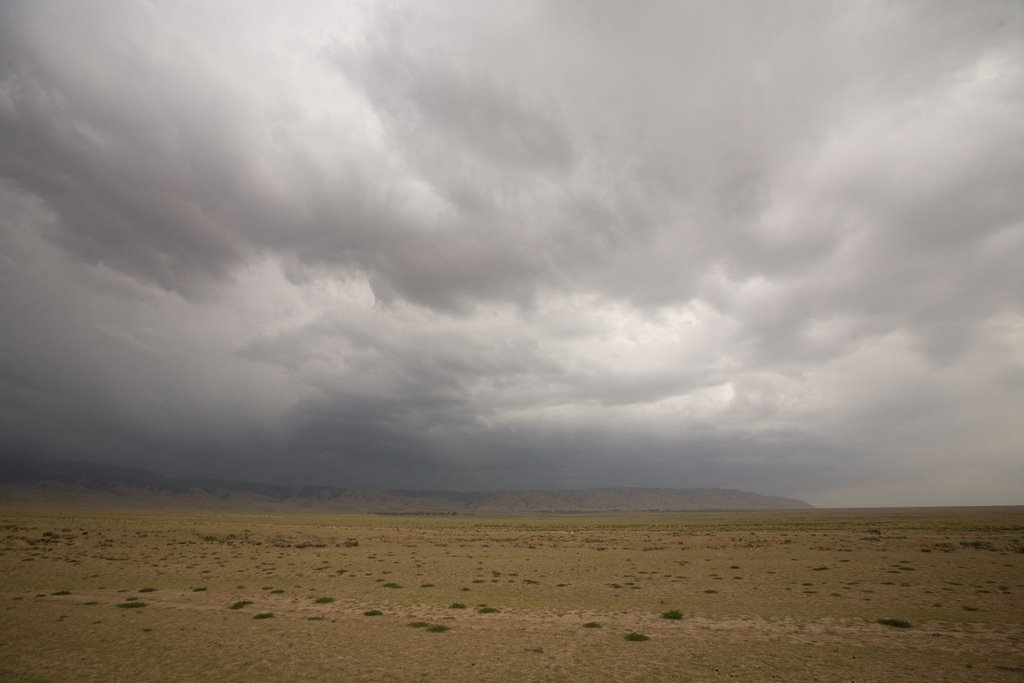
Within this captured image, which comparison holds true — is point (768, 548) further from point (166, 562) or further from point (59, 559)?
point (59, 559)

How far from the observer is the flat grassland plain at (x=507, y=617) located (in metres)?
15.1

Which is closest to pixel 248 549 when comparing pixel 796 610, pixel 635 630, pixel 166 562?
pixel 166 562

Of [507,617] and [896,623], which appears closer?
[896,623]

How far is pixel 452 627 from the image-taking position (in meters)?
20.5

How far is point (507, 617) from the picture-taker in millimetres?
22422

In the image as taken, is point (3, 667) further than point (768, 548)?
No

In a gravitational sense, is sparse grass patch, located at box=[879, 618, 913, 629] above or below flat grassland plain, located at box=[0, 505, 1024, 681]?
above

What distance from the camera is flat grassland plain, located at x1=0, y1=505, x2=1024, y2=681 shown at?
15086 mm

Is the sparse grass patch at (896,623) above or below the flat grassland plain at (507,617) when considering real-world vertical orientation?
above

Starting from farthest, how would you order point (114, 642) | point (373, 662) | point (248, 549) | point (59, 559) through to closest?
point (248, 549) → point (59, 559) → point (114, 642) → point (373, 662)

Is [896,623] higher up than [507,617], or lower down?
higher up

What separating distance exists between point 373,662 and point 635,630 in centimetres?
1011

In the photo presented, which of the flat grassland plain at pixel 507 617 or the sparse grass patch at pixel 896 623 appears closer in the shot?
the flat grassland plain at pixel 507 617

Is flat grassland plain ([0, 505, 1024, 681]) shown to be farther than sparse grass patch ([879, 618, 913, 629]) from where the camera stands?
No
